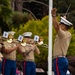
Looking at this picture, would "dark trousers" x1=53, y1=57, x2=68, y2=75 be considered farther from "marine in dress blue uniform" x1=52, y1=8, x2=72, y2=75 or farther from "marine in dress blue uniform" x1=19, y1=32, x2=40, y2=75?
"marine in dress blue uniform" x1=19, y1=32, x2=40, y2=75

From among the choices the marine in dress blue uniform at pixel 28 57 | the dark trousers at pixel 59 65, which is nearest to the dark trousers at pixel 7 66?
the marine in dress blue uniform at pixel 28 57

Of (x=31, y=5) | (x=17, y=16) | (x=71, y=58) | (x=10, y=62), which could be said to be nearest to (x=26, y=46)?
(x=10, y=62)

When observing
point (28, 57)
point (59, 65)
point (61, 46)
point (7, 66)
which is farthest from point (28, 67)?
point (61, 46)

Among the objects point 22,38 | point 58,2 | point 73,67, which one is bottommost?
point 73,67

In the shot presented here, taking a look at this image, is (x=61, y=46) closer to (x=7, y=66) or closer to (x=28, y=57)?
(x=7, y=66)

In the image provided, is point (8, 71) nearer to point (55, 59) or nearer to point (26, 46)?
point (26, 46)

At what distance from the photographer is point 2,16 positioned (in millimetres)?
16188

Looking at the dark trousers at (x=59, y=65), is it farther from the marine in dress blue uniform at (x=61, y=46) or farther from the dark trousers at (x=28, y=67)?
the dark trousers at (x=28, y=67)

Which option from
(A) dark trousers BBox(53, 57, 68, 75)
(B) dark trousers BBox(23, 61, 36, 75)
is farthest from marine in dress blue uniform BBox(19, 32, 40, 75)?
(A) dark trousers BBox(53, 57, 68, 75)

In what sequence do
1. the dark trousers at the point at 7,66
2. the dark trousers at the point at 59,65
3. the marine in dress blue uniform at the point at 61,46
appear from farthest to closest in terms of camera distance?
the dark trousers at the point at 7,66, the dark trousers at the point at 59,65, the marine in dress blue uniform at the point at 61,46

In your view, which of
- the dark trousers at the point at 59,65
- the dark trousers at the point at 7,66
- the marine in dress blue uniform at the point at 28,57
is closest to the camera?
the dark trousers at the point at 59,65

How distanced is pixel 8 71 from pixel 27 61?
Answer: 3.84 feet

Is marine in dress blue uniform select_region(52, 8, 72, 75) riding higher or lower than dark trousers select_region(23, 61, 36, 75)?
higher

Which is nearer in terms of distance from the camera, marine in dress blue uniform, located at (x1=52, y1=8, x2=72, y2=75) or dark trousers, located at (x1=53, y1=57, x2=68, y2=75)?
marine in dress blue uniform, located at (x1=52, y1=8, x2=72, y2=75)
